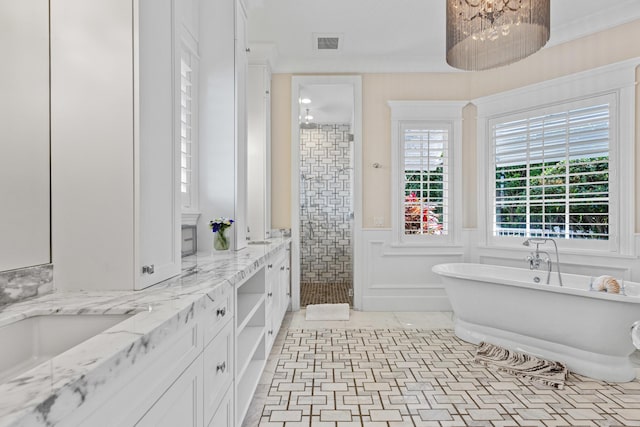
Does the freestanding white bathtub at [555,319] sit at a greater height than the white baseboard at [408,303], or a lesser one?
greater

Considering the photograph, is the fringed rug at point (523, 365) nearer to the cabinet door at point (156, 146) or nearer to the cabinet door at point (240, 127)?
the cabinet door at point (240, 127)

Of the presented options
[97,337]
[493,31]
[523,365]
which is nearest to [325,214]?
[523,365]

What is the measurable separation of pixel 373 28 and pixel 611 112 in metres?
2.34

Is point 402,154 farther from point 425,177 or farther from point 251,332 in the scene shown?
point 251,332

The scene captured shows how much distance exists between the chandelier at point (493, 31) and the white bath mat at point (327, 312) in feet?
8.90

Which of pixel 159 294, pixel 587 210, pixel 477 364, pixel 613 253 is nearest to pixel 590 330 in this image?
pixel 477 364

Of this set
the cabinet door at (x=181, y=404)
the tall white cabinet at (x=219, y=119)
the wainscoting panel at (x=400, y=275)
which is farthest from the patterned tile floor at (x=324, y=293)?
the cabinet door at (x=181, y=404)

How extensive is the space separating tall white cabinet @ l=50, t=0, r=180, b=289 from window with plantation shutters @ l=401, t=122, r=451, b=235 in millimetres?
3328

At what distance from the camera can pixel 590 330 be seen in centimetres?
243

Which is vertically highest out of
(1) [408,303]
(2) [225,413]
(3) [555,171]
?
(3) [555,171]

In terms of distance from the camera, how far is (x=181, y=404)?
101cm

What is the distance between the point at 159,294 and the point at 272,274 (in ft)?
5.19

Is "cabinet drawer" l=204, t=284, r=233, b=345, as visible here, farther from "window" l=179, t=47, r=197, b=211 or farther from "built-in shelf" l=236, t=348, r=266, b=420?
"window" l=179, t=47, r=197, b=211

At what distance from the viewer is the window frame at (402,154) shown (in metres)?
4.12
